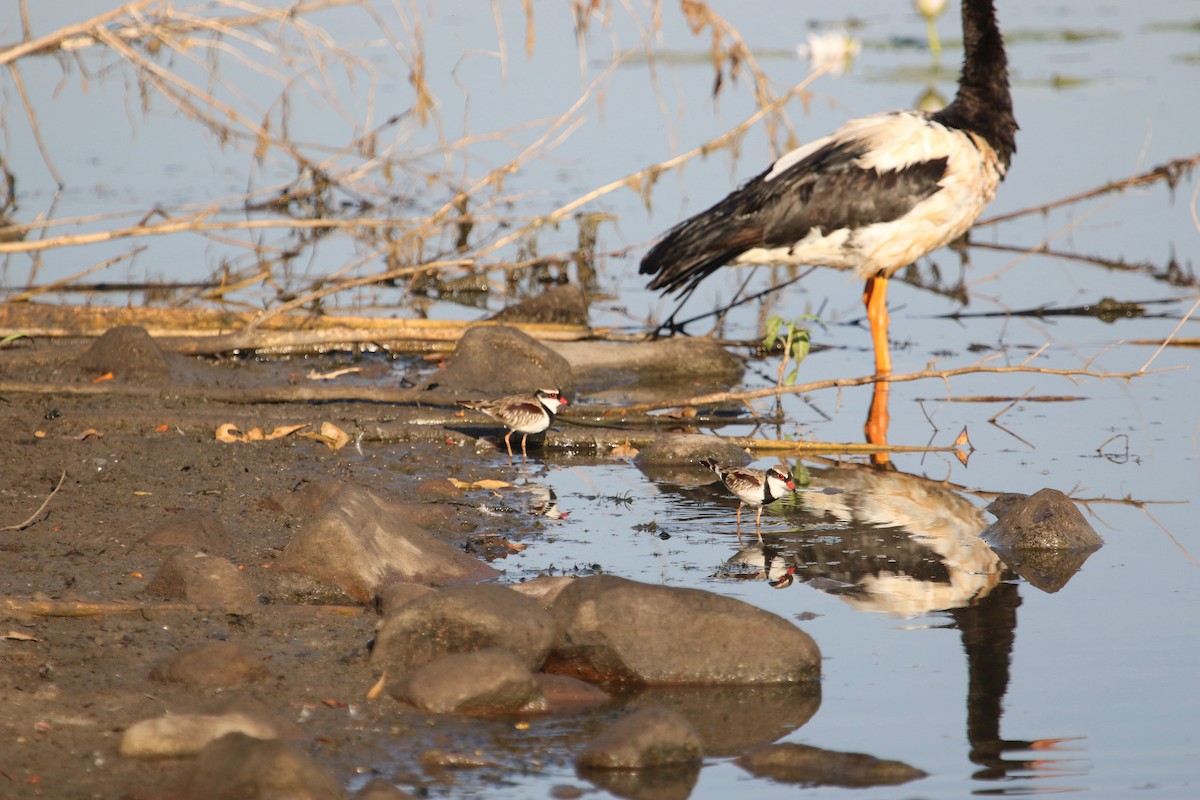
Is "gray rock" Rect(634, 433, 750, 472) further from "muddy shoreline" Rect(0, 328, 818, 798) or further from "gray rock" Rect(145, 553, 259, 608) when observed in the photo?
"gray rock" Rect(145, 553, 259, 608)

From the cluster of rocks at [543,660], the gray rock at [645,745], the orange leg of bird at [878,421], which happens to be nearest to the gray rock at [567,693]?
the cluster of rocks at [543,660]

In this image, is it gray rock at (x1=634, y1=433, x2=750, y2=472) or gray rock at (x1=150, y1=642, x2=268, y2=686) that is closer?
gray rock at (x1=150, y1=642, x2=268, y2=686)

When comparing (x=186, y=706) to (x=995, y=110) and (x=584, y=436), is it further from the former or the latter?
(x=995, y=110)

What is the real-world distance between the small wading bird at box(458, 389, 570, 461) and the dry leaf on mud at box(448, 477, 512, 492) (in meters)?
0.31

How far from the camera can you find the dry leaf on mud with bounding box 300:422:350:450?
21.1ft

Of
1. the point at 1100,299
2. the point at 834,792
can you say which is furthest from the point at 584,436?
the point at 1100,299

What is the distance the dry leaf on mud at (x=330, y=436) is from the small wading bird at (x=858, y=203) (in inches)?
85.1

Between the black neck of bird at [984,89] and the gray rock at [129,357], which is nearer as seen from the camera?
the gray rock at [129,357]

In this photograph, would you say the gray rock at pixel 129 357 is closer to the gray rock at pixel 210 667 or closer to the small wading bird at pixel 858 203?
the small wading bird at pixel 858 203

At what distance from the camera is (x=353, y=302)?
9.36 metres

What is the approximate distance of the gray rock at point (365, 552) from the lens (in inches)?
185

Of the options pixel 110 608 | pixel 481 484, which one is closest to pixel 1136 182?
pixel 481 484

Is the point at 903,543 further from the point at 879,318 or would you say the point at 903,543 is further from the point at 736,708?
the point at 879,318

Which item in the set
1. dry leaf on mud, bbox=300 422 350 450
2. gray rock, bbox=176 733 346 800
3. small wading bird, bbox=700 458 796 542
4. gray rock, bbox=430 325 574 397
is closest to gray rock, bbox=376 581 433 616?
gray rock, bbox=176 733 346 800
